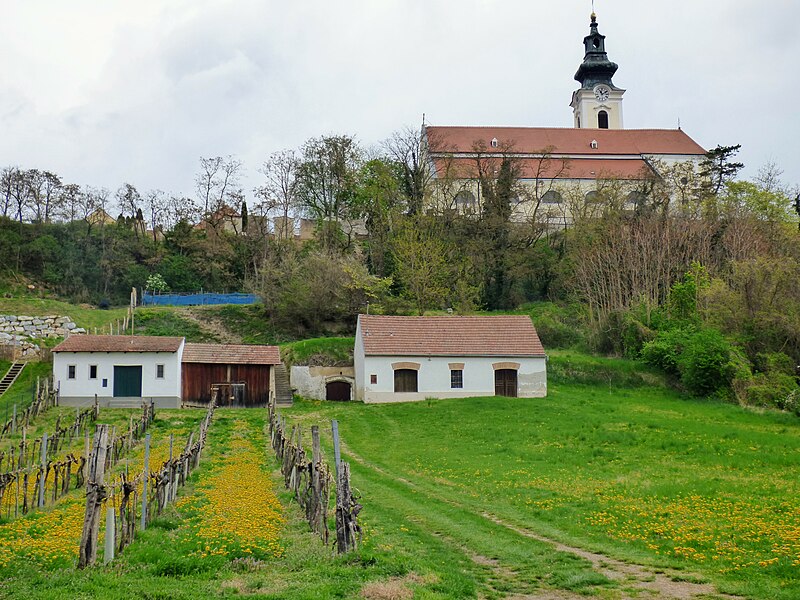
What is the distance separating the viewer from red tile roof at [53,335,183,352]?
34594 mm

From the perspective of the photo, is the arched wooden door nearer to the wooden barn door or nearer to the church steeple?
the wooden barn door

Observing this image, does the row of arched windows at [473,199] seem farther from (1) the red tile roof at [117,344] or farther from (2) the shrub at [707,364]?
(1) the red tile roof at [117,344]

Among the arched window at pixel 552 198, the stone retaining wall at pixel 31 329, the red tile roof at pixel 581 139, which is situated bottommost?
the stone retaining wall at pixel 31 329

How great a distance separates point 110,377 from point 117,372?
388mm

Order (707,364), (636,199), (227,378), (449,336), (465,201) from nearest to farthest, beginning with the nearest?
(707,364), (227,378), (449,336), (636,199), (465,201)

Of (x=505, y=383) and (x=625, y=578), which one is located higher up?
(x=505, y=383)

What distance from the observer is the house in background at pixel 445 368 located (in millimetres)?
35781

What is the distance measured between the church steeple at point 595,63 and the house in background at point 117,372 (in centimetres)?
6053

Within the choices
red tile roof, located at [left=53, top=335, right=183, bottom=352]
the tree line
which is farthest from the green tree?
red tile roof, located at [left=53, top=335, right=183, bottom=352]

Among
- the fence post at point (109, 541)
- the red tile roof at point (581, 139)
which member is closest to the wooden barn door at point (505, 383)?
the fence post at point (109, 541)

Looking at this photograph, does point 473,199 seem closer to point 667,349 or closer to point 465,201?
point 465,201

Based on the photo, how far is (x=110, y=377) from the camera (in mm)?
34812

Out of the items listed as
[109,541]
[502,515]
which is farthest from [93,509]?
[502,515]

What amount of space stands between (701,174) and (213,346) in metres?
43.7
